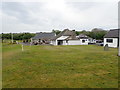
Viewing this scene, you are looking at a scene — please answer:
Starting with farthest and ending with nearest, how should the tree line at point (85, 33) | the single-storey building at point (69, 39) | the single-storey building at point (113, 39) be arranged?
the tree line at point (85, 33) < the single-storey building at point (69, 39) < the single-storey building at point (113, 39)

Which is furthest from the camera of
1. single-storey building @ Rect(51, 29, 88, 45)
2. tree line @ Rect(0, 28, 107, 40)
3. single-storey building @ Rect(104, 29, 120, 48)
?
tree line @ Rect(0, 28, 107, 40)

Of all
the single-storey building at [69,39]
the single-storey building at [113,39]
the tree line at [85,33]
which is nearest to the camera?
the single-storey building at [113,39]

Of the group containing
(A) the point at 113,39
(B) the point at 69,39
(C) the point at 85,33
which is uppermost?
(C) the point at 85,33

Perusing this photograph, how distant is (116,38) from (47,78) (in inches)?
1001

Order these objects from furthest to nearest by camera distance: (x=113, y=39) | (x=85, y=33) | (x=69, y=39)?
(x=85, y=33), (x=69, y=39), (x=113, y=39)

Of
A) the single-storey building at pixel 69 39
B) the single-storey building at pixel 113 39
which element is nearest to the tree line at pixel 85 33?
the single-storey building at pixel 69 39

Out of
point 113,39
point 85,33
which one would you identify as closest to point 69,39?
point 113,39

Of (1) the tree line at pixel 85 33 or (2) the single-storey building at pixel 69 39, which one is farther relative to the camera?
(1) the tree line at pixel 85 33

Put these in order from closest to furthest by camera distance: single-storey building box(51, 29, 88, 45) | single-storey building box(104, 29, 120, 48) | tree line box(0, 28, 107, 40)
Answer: single-storey building box(104, 29, 120, 48), single-storey building box(51, 29, 88, 45), tree line box(0, 28, 107, 40)

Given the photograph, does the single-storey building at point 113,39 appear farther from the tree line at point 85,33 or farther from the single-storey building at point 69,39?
the tree line at point 85,33

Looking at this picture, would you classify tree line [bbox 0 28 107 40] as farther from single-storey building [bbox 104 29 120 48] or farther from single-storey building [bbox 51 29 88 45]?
single-storey building [bbox 104 29 120 48]

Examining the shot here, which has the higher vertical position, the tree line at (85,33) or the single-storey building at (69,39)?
the tree line at (85,33)

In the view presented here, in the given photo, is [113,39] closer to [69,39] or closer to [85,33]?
[69,39]

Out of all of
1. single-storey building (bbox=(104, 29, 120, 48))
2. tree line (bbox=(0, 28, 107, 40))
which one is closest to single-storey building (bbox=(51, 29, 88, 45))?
single-storey building (bbox=(104, 29, 120, 48))
